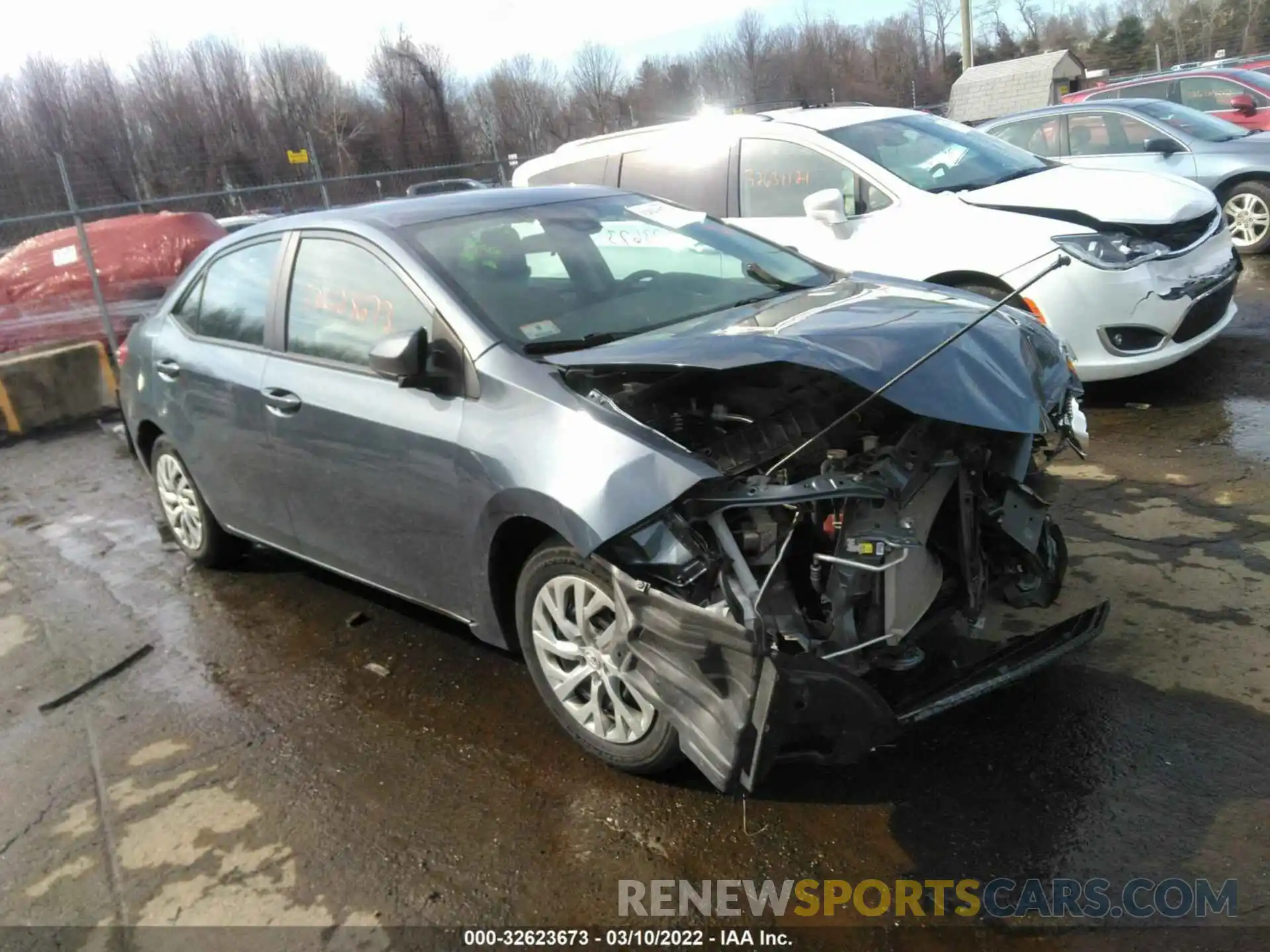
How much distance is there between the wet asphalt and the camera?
2.73m

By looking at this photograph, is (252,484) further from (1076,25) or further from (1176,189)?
(1076,25)

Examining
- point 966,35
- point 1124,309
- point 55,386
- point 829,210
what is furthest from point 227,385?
point 966,35

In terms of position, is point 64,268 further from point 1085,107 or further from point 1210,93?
point 1210,93

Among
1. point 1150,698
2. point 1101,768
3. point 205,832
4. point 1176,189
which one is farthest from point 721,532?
point 1176,189

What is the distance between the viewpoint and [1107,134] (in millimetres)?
9930

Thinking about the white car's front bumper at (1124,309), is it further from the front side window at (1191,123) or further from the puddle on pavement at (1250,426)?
the front side window at (1191,123)

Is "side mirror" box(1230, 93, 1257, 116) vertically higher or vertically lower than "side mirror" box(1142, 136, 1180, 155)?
higher

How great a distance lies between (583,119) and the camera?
102 ft

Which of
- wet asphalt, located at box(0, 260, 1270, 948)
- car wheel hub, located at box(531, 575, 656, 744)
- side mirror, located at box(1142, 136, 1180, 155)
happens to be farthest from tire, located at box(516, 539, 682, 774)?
side mirror, located at box(1142, 136, 1180, 155)

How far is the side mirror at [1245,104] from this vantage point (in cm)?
1127

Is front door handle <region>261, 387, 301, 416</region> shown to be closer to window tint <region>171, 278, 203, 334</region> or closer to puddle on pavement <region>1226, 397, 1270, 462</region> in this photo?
window tint <region>171, 278, 203, 334</region>

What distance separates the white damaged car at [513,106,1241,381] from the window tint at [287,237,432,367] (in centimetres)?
277

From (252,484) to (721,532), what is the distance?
2554 millimetres

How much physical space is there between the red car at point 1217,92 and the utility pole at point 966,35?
13.5 meters
